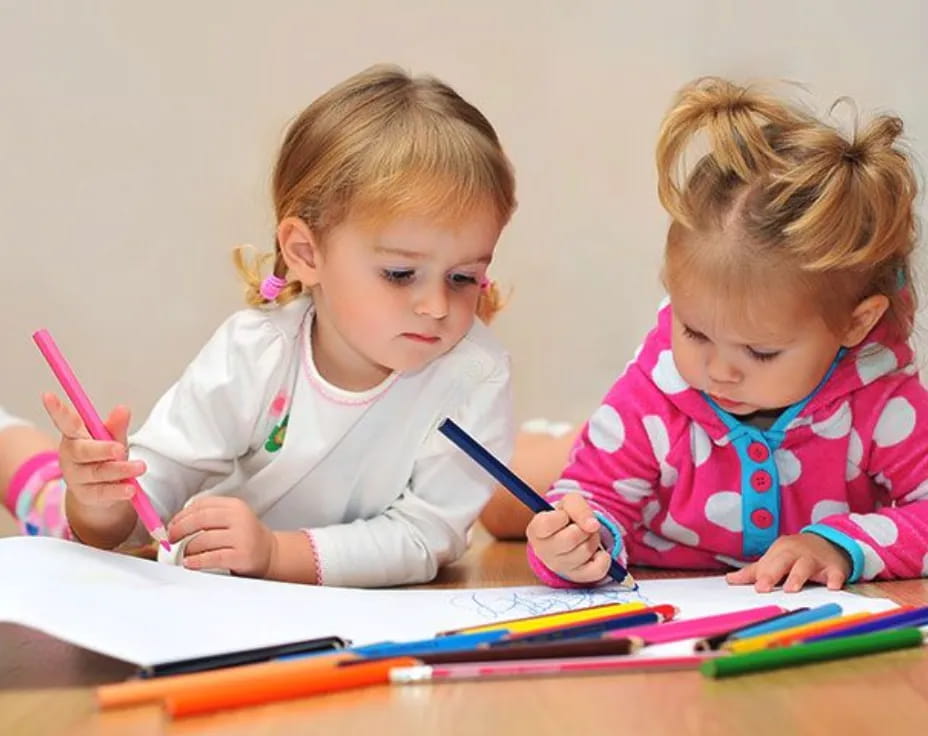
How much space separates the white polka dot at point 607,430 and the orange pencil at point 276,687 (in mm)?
393

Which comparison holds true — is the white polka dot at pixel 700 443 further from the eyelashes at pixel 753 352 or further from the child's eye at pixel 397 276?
the child's eye at pixel 397 276

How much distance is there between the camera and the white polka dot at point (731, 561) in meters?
1.07

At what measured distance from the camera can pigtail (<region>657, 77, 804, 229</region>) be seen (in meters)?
0.95

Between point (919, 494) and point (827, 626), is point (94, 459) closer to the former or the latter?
point (827, 626)

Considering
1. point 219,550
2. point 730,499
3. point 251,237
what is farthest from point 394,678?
point 251,237

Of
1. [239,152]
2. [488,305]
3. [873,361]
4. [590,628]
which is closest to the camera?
[590,628]

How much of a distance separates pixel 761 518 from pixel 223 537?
371 millimetres

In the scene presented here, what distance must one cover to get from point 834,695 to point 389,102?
567mm

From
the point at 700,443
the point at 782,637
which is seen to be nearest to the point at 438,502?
the point at 700,443

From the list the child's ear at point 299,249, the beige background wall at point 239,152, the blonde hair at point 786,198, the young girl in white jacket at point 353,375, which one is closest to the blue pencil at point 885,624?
the blonde hair at point 786,198

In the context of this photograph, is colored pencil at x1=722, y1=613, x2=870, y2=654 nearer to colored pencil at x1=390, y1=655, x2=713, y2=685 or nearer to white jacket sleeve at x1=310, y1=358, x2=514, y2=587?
colored pencil at x1=390, y1=655, x2=713, y2=685

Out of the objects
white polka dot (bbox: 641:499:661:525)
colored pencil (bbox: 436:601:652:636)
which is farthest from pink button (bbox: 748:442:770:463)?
colored pencil (bbox: 436:601:652:636)

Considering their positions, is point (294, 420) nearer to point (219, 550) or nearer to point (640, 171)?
point (219, 550)

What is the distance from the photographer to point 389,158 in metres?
1.03
